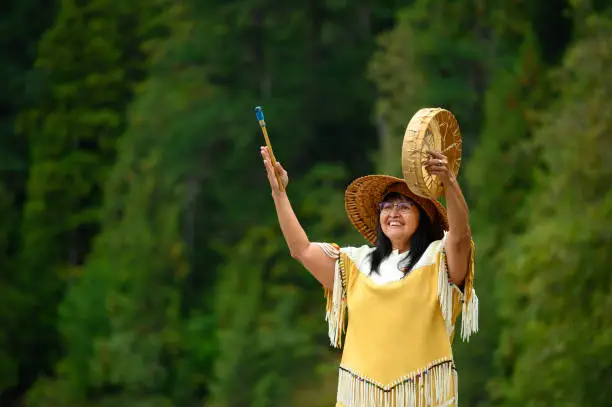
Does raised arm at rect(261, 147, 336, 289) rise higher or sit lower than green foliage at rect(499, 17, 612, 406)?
lower

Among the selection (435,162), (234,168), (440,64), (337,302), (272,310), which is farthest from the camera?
(234,168)

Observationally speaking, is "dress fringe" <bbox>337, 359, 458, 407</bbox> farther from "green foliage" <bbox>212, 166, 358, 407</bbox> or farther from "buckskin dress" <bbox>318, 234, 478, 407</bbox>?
"green foliage" <bbox>212, 166, 358, 407</bbox>

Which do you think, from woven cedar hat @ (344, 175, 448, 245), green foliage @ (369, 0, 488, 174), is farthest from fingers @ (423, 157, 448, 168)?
green foliage @ (369, 0, 488, 174)

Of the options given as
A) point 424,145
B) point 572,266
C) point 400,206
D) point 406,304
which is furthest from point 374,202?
point 572,266

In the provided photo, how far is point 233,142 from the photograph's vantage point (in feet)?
51.5

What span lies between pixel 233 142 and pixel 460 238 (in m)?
12.2

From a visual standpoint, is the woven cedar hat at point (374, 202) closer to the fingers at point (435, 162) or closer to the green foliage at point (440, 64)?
the fingers at point (435, 162)

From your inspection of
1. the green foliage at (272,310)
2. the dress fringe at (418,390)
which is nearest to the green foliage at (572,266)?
the green foliage at (272,310)

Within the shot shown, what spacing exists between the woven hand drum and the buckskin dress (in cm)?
26

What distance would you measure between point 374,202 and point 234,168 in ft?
38.6

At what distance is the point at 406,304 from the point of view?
3.68 meters

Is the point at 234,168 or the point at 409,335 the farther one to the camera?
the point at 234,168

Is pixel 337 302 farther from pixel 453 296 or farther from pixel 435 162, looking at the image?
pixel 435 162

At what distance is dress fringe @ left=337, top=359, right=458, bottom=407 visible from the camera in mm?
3664
